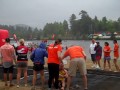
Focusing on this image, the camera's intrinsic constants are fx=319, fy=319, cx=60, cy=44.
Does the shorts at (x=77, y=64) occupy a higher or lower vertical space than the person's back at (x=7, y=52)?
lower

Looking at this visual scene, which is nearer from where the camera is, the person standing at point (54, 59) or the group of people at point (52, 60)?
the group of people at point (52, 60)

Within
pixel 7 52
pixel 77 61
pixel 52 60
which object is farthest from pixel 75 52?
pixel 7 52

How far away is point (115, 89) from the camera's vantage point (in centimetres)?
1204

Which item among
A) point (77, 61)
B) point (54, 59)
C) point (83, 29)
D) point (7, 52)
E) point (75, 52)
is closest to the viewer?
point (77, 61)

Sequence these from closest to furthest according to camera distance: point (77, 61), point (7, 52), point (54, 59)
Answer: point (77, 61) < point (54, 59) < point (7, 52)

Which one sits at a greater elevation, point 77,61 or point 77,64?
point 77,61

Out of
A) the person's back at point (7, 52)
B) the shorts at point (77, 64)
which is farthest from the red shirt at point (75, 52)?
the person's back at point (7, 52)

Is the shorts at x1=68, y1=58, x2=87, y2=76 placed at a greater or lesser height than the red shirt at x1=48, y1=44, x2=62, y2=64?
lesser

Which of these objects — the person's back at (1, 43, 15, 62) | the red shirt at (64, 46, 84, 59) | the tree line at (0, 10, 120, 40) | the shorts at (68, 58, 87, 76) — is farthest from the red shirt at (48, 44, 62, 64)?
the tree line at (0, 10, 120, 40)

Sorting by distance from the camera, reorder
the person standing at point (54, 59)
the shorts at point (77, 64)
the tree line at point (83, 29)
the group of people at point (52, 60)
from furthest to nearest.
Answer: the tree line at point (83, 29), the person standing at point (54, 59), the group of people at point (52, 60), the shorts at point (77, 64)

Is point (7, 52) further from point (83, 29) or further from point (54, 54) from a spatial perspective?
point (83, 29)

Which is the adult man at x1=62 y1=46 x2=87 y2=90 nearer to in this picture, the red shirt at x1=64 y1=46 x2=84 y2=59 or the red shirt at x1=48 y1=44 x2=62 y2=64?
the red shirt at x1=64 y1=46 x2=84 y2=59

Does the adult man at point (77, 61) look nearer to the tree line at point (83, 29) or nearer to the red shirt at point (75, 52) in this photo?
the red shirt at point (75, 52)

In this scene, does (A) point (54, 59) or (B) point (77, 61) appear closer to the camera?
(B) point (77, 61)
